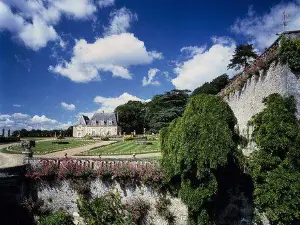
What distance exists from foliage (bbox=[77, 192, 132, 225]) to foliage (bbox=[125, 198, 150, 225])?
0.43 meters

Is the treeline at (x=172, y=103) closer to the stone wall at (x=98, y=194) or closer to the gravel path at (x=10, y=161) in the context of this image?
the gravel path at (x=10, y=161)

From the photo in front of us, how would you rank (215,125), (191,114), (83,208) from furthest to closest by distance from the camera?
(83,208) < (191,114) < (215,125)

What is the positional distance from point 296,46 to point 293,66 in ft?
3.16

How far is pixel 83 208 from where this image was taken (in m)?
16.2

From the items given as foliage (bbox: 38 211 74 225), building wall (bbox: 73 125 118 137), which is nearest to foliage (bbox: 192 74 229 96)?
foliage (bbox: 38 211 74 225)

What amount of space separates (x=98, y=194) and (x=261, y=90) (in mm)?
10952

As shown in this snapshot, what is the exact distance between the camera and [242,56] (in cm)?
4056

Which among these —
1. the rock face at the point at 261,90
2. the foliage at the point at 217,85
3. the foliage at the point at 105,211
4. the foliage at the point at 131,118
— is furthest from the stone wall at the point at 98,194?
the foliage at the point at 131,118

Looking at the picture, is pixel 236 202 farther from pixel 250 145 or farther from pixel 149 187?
pixel 149 187

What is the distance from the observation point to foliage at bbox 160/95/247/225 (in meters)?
13.6

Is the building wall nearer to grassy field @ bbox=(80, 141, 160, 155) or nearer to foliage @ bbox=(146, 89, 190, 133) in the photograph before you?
foliage @ bbox=(146, 89, 190, 133)

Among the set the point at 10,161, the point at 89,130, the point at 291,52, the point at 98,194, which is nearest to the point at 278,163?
the point at 291,52

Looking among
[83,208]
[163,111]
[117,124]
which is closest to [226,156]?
[83,208]

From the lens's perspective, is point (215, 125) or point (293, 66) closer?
point (293, 66)
